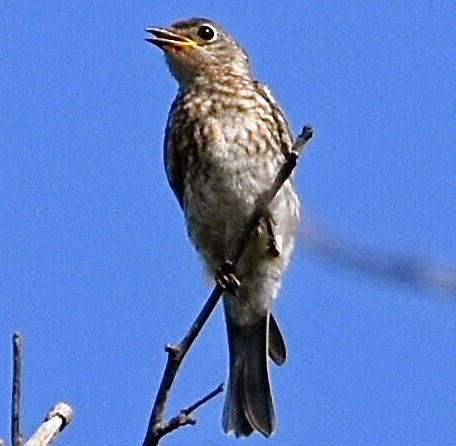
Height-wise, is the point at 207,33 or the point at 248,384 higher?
the point at 207,33

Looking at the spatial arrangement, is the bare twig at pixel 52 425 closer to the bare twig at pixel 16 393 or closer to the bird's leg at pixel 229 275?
the bare twig at pixel 16 393

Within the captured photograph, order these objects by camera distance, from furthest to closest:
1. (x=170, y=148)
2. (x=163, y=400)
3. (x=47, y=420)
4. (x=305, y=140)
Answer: (x=170, y=148)
(x=305, y=140)
(x=163, y=400)
(x=47, y=420)

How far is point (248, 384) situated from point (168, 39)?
1.70 metres

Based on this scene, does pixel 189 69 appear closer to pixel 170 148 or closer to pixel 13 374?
pixel 170 148

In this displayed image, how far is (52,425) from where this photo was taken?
10.5 ft

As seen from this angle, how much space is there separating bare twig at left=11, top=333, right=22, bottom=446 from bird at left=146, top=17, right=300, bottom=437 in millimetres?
2067

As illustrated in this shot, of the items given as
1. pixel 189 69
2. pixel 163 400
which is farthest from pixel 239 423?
pixel 163 400

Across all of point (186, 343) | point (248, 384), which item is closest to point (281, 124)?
point (248, 384)

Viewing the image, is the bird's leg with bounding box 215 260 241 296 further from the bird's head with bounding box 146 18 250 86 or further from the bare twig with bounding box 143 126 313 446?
the bird's head with bounding box 146 18 250 86

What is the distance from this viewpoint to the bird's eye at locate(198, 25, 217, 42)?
6.59 metres

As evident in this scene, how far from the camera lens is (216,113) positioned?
5969mm

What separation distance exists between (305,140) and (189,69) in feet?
8.07

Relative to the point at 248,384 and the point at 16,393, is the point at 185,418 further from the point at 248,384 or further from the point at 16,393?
the point at 248,384

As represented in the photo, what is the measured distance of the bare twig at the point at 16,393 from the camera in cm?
313
